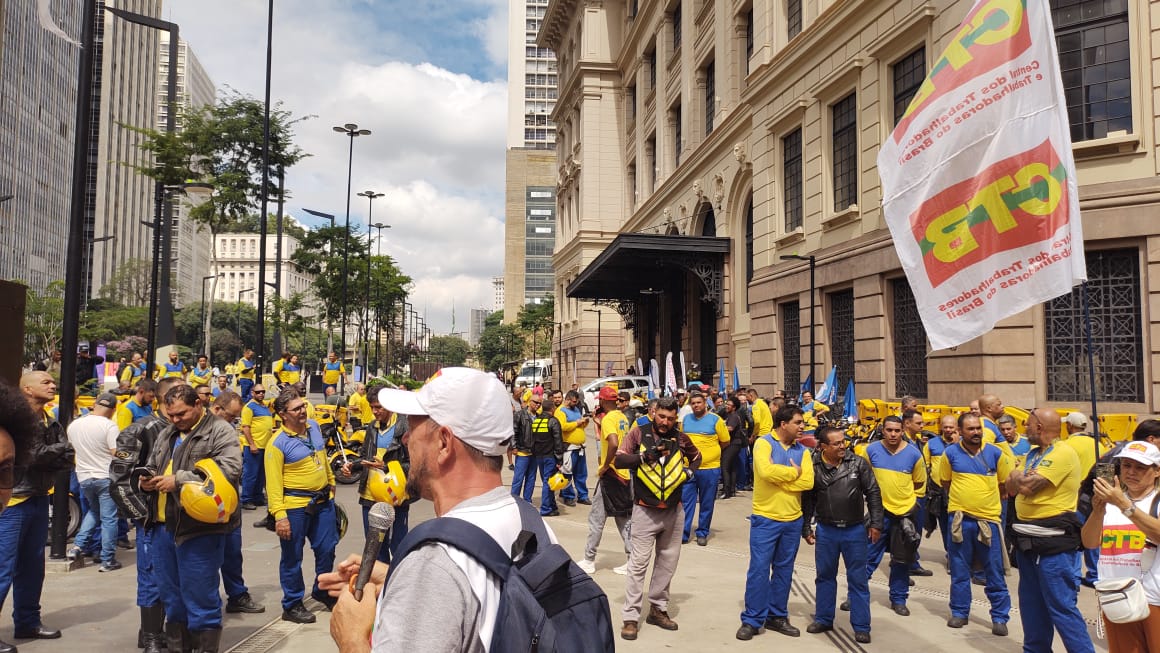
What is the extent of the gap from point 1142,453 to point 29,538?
796 cm

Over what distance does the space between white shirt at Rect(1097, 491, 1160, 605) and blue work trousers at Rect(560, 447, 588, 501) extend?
34.8 ft

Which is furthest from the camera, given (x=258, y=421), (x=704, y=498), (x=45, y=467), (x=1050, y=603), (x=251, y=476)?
(x=251, y=476)

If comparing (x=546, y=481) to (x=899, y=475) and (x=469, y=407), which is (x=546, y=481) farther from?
(x=469, y=407)

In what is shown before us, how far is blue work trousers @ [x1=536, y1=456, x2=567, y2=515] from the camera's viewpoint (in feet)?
A: 43.9

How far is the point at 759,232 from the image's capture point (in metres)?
25.0

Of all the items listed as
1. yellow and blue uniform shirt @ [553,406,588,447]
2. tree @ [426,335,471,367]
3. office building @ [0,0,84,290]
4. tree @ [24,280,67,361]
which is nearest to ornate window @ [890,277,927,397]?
yellow and blue uniform shirt @ [553,406,588,447]

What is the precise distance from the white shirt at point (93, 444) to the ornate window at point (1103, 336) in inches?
576

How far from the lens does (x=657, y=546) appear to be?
7.29 m

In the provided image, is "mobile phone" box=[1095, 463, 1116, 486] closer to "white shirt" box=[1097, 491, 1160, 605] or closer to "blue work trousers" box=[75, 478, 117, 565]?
"white shirt" box=[1097, 491, 1160, 605]

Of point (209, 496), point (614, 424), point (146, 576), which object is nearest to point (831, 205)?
point (614, 424)

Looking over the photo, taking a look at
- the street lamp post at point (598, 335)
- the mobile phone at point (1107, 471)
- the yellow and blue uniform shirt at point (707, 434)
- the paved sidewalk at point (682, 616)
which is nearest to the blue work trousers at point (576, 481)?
the yellow and blue uniform shirt at point (707, 434)

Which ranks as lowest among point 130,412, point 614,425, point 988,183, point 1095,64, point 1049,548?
point 1049,548

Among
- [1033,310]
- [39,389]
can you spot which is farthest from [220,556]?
[1033,310]

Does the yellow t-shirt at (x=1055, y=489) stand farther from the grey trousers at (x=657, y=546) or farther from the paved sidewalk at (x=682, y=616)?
the grey trousers at (x=657, y=546)
